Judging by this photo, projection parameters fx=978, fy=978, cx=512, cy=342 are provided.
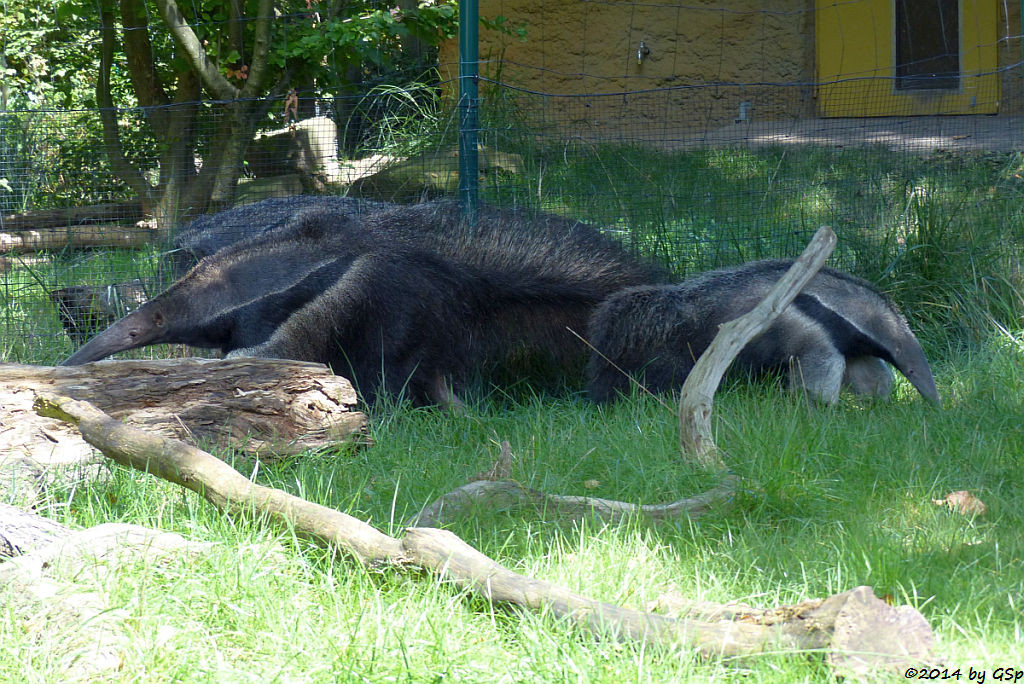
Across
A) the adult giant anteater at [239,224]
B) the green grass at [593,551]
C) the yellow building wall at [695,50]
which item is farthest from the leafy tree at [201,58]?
the green grass at [593,551]

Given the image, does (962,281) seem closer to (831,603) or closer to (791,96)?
(831,603)

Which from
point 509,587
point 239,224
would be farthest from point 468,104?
point 509,587

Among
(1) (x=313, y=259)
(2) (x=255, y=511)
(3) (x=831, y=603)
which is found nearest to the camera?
(3) (x=831, y=603)

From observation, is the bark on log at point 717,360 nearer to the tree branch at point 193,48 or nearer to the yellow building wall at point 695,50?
the tree branch at point 193,48

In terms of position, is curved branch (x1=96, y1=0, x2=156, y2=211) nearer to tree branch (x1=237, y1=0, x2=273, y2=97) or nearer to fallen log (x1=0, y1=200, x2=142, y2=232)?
fallen log (x1=0, y1=200, x2=142, y2=232)

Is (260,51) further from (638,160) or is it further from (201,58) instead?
(638,160)

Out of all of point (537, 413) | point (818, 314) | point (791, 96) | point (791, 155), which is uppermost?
point (791, 96)

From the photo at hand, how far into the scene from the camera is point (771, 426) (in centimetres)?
404

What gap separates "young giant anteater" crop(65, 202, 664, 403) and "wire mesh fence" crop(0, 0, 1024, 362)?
951 millimetres

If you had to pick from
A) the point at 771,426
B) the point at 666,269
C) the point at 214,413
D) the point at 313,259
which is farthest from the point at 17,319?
the point at 771,426

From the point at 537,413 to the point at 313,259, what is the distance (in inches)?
60.4

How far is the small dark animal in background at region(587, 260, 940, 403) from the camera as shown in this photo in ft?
15.9

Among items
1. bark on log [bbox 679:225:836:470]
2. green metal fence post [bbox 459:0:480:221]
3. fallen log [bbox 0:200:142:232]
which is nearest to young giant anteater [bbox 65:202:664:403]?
green metal fence post [bbox 459:0:480:221]

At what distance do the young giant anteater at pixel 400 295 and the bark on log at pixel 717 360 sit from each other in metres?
1.73
